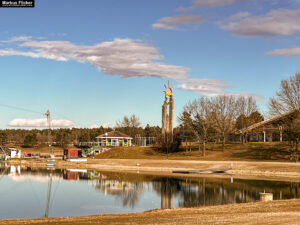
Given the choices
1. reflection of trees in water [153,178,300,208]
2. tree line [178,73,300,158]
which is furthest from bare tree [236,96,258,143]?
reflection of trees in water [153,178,300,208]

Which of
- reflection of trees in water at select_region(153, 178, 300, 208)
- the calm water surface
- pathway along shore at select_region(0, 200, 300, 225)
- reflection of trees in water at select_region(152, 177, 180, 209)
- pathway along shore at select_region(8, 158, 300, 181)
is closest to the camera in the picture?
pathway along shore at select_region(0, 200, 300, 225)

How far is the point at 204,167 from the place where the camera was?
69875 millimetres

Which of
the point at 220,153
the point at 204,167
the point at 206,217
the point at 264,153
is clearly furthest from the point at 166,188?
the point at 220,153

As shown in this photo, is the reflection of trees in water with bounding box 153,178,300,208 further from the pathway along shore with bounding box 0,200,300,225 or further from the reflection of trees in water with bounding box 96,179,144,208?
the pathway along shore with bounding box 0,200,300,225

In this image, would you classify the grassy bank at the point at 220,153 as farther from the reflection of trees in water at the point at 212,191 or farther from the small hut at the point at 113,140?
the reflection of trees in water at the point at 212,191

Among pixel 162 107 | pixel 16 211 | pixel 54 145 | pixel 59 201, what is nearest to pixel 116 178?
pixel 59 201

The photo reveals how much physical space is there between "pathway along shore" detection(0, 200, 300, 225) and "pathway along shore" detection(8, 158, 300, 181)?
2997 centimetres

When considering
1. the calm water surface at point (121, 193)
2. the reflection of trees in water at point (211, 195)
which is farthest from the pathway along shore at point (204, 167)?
the reflection of trees in water at point (211, 195)

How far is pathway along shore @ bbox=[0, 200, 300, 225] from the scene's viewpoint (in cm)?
2266

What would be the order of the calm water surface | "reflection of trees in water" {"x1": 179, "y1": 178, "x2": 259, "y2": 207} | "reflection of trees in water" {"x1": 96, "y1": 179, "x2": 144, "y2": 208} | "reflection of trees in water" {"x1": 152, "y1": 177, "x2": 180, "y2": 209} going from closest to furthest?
1. the calm water surface
2. "reflection of trees in water" {"x1": 179, "y1": 178, "x2": 259, "y2": 207}
3. "reflection of trees in water" {"x1": 152, "y1": 177, "x2": 180, "y2": 209}
4. "reflection of trees in water" {"x1": 96, "y1": 179, "x2": 144, "y2": 208}

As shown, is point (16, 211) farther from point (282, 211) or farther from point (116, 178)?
point (116, 178)

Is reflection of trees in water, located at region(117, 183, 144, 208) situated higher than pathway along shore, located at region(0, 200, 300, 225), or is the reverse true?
pathway along shore, located at region(0, 200, 300, 225)

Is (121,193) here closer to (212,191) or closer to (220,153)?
(212,191)

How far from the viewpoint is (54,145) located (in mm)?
158625
